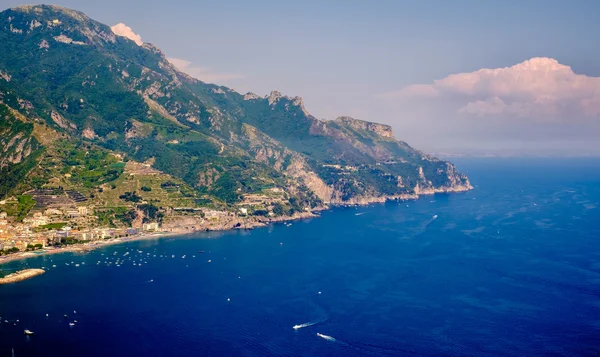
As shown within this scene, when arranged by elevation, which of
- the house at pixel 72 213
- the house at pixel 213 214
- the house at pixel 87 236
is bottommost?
the house at pixel 87 236

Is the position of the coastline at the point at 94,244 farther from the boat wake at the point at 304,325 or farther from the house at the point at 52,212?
the boat wake at the point at 304,325

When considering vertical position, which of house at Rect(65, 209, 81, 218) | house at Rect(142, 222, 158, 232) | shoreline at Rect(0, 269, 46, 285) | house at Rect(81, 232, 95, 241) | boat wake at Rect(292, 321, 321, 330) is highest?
house at Rect(65, 209, 81, 218)

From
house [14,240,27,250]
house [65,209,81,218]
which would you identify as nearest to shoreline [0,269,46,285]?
house [14,240,27,250]

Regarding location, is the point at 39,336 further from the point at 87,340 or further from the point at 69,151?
the point at 69,151

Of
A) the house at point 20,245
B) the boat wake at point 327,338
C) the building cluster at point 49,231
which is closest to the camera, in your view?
the boat wake at point 327,338

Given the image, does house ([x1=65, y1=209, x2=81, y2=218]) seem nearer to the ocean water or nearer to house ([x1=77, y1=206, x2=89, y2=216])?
house ([x1=77, y1=206, x2=89, y2=216])

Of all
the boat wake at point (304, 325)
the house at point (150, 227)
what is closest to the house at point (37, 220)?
the house at point (150, 227)

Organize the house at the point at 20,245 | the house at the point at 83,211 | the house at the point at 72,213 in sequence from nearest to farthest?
1. the house at the point at 20,245
2. the house at the point at 72,213
3. the house at the point at 83,211

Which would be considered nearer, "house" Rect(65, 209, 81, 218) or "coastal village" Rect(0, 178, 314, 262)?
"coastal village" Rect(0, 178, 314, 262)
